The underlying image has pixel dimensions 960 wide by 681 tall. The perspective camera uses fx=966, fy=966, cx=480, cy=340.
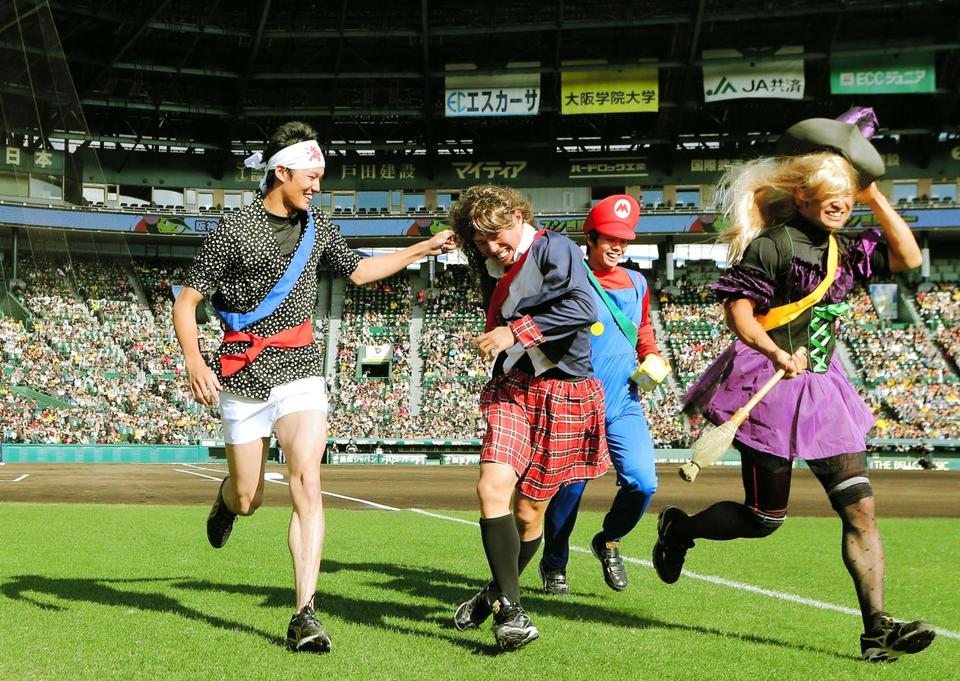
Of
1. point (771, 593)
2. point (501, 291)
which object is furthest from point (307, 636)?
point (771, 593)

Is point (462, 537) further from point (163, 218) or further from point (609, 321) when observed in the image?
point (163, 218)

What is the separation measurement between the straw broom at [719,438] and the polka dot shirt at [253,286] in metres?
1.89

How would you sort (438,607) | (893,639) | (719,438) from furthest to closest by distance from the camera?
(438,607)
(719,438)
(893,639)

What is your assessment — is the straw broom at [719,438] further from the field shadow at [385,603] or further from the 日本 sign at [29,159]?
the 日本 sign at [29,159]

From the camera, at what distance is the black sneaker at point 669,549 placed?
5.50 metres

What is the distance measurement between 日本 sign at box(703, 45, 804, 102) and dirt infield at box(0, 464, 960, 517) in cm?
1662

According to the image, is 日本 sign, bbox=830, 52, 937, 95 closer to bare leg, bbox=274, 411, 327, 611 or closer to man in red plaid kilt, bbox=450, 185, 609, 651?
man in red plaid kilt, bbox=450, 185, 609, 651

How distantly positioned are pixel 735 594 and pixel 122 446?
27452 mm

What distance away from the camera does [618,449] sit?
658 cm

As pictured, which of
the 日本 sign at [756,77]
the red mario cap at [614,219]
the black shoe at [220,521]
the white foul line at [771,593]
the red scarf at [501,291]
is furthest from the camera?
the 日本 sign at [756,77]

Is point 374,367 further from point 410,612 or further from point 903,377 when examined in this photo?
point 410,612

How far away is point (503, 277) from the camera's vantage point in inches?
202

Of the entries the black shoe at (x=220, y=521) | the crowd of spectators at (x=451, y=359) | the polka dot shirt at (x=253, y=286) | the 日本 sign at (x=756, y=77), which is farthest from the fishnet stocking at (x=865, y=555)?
the 日本 sign at (x=756, y=77)

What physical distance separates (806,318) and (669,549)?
158cm
